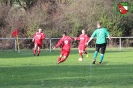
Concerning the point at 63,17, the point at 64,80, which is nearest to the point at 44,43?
the point at 63,17

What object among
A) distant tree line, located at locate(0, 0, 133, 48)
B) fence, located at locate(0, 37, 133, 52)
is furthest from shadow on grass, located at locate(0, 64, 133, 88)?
distant tree line, located at locate(0, 0, 133, 48)

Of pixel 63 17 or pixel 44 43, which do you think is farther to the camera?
pixel 63 17

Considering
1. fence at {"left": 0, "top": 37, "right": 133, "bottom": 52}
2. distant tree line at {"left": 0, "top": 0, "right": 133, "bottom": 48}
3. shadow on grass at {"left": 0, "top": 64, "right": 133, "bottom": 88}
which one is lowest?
fence at {"left": 0, "top": 37, "right": 133, "bottom": 52}

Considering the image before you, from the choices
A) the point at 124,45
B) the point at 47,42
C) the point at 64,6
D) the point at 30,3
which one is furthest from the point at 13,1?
the point at 124,45

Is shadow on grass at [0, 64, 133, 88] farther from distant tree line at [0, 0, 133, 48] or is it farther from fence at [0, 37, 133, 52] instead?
distant tree line at [0, 0, 133, 48]

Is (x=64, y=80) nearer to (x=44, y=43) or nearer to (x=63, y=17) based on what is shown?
(x=44, y=43)

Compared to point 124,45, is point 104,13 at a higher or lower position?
higher

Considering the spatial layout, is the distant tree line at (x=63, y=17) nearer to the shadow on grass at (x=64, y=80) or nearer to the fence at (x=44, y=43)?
the fence at (x=44, y=43)

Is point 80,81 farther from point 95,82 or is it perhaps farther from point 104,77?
point 104,77

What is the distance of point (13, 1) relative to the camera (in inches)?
2331

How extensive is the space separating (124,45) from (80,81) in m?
38.8

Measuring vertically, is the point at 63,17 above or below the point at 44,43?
above

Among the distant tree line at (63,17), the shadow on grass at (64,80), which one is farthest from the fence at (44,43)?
the shadow on grass at (64,80)

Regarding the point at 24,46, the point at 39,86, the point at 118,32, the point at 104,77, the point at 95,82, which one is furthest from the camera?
the point at 118,32
